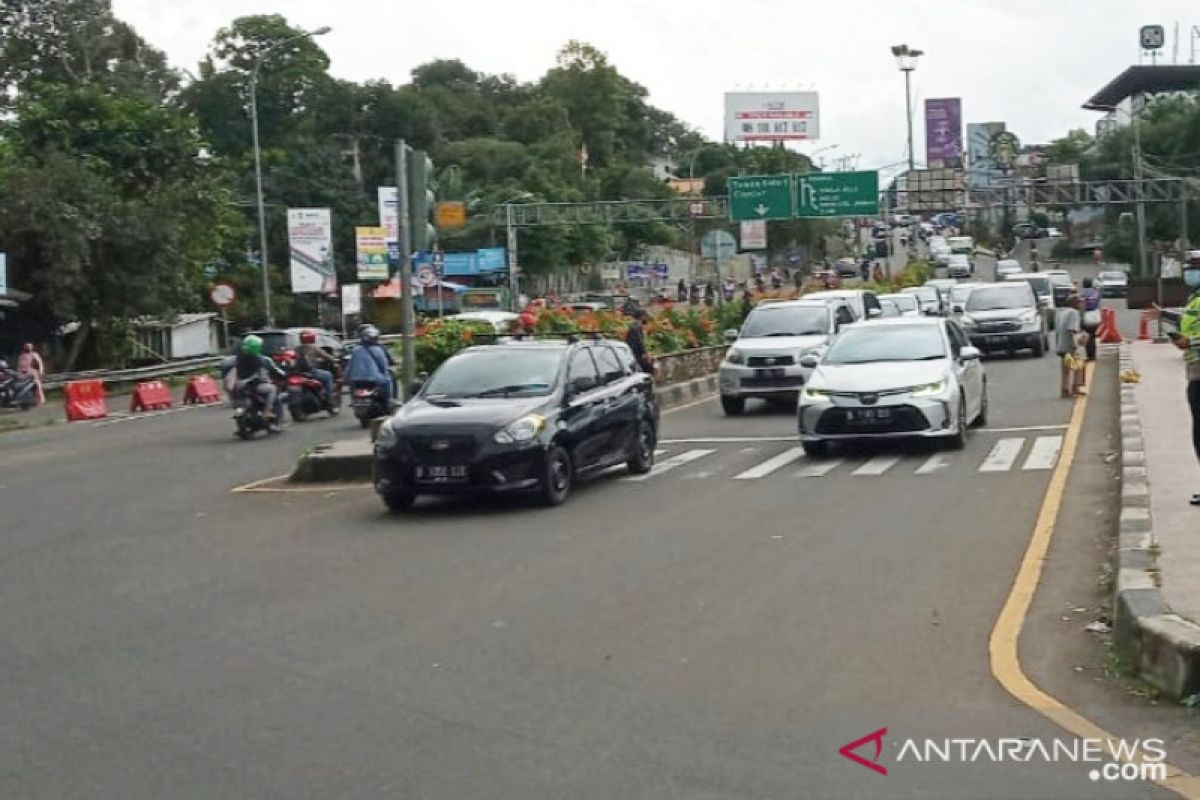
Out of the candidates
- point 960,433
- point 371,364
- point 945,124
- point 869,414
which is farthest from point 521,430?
point 945,124

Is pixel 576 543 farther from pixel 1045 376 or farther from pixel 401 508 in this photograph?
pixel 1045 376

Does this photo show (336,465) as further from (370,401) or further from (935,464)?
(935,464)

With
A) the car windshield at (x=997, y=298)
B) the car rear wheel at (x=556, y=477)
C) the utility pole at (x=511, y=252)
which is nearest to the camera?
the car rear wheel at (x=556, y=477)

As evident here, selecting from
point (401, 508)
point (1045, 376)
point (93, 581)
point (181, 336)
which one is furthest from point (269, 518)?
point (181, 336)

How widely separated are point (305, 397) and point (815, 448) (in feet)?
38.4

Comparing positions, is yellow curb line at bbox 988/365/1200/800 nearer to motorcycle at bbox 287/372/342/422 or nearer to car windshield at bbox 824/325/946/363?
car windshield at bbox 824/325/946/363

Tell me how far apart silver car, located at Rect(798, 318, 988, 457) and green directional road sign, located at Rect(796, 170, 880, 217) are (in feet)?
116

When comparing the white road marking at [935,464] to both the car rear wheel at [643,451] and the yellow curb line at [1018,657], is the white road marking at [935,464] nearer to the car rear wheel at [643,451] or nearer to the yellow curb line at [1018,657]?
the yellow curb line at [1018,657]

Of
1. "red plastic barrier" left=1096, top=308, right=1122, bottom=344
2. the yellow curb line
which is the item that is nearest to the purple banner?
"red plastic barrier" left=1096, top=308, right=1122, bottom=344

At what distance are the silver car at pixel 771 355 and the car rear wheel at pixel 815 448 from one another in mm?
6183

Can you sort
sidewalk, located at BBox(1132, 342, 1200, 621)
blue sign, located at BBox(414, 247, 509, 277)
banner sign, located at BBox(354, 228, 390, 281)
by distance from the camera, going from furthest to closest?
blue sign, located at BBox(414, 247, 509, 277), banner sign, located at BBox(354, 228, 390, 281), sidewalk, located at BBox(1132, 342, 1200, 621)

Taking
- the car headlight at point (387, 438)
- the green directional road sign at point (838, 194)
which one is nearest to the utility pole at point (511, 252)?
the green directional road sign at point (838, 194)

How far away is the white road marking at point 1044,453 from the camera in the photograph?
16609 millimetres

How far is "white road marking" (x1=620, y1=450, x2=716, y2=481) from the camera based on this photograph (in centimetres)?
1720
